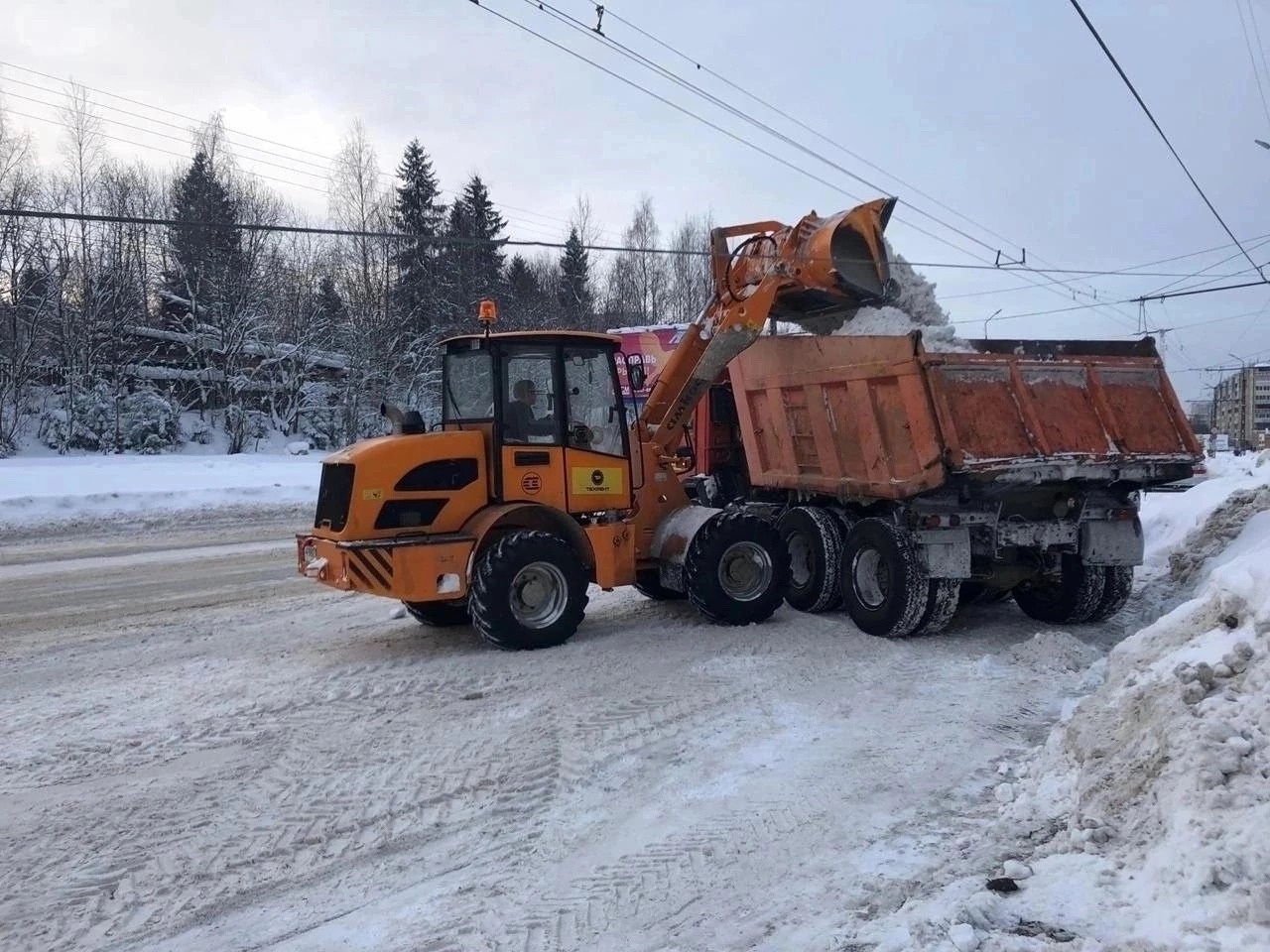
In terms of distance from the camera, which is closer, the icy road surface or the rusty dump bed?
the icy road surface

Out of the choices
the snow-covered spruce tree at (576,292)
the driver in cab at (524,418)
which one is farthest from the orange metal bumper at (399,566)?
the snow-covered spruce tree at (576,292)

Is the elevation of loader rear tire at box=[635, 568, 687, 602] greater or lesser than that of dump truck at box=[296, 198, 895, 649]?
lesser

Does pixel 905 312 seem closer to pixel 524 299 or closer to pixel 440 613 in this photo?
pixel 440 613

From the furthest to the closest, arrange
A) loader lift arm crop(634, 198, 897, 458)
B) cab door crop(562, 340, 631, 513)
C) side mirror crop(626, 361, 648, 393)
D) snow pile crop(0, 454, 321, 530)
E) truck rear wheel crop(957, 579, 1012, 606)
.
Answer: snow pile crop(0, 454, 321, 530) < truck rear wheel crop(957, 579, 1012, 606) < side mirror crop(626, 361, 648, 393) < loader lift arm crop(634, 198, 897, 458) < cab door crop(562, 340, 631, 513)

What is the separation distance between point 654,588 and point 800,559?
A: 4.79 feet

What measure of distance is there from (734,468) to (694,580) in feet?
9.66

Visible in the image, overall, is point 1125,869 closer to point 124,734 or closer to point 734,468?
point 124,734

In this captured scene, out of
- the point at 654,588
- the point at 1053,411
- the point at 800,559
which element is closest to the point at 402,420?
the point at 654,588

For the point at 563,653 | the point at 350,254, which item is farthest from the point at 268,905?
the point at 350,254

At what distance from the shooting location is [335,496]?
797 centimetres

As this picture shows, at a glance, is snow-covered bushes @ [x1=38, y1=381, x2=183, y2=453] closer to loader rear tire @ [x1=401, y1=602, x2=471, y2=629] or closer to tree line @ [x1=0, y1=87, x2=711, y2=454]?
tree line @ [x1=0, y1=87, x2=711, y2=454]

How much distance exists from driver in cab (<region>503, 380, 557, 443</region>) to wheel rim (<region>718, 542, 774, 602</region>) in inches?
76.0

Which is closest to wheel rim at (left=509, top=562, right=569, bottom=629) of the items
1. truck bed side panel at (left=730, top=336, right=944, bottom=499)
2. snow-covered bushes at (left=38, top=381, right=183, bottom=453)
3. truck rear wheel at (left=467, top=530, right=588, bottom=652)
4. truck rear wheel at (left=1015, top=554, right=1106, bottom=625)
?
truck rear wheel at (left=467, top=530, right=588, bottom=652)

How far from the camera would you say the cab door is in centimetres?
861
